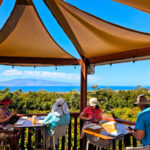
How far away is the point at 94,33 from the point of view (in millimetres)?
2857

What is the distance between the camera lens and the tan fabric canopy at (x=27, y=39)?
2.46 meters

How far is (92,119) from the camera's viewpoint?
12.4ft

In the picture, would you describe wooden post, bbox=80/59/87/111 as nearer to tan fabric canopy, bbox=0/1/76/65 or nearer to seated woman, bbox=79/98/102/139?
seated woman, bbox=79/98/102/139

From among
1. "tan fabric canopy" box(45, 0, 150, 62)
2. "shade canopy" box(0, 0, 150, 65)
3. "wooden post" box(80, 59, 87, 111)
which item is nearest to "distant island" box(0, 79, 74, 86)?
"shade canopy" box(0, 0, 150, 65)

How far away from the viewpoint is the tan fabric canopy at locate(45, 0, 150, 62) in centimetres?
236

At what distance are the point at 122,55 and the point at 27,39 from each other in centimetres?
214

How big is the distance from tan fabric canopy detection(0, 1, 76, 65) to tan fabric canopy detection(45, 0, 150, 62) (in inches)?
15.7

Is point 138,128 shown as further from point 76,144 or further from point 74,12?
point 76,144

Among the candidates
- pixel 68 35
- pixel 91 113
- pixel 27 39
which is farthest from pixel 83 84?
pixel 27 39

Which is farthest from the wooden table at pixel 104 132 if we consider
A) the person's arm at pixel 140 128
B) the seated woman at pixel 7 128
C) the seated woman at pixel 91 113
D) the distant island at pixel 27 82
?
the distant island at pixel 27 82

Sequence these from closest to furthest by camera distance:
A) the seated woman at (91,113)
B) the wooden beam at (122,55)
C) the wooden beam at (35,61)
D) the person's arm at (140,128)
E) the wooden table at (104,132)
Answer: the person's arm at (140,128) → the wooden table at (104,132) → the wooden beam at (122,55) → the seated woman at (91,113) → the wooden beam at (35,61)

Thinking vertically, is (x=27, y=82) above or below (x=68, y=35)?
below

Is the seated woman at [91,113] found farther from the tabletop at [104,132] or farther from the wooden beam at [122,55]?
the wooden beam at [122,55]

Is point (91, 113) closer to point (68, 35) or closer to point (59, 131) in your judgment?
point (59, 131)
